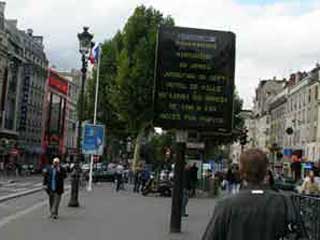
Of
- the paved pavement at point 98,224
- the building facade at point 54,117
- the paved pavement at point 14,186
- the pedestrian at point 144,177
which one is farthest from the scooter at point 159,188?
the building facade at point 54,117

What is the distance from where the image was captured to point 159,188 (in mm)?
39500

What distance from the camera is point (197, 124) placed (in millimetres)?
17453

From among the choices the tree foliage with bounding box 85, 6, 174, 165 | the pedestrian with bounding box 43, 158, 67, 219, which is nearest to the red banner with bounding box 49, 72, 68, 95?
the tree foliage with bounding box 85, 6, 174, 165

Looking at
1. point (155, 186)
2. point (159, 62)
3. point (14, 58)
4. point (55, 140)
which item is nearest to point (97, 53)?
point (155, 186)

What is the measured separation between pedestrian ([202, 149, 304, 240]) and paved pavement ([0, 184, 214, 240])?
11515 mm

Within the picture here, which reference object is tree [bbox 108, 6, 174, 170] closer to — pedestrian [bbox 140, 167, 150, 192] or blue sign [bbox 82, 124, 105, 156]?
pedestrian [bbox 140, 167, 150, 192]

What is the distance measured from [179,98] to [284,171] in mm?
82898

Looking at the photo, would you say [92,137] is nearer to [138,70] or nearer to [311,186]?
[311,186]

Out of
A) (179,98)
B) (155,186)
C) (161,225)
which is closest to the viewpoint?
(179,98)

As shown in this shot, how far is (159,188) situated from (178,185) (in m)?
21.8

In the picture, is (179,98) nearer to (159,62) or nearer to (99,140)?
(159,62)

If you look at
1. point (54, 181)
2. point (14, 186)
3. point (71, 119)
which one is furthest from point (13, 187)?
point (71, 119)

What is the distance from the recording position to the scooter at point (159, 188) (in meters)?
39.3

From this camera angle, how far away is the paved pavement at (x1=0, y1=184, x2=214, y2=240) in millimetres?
17094
